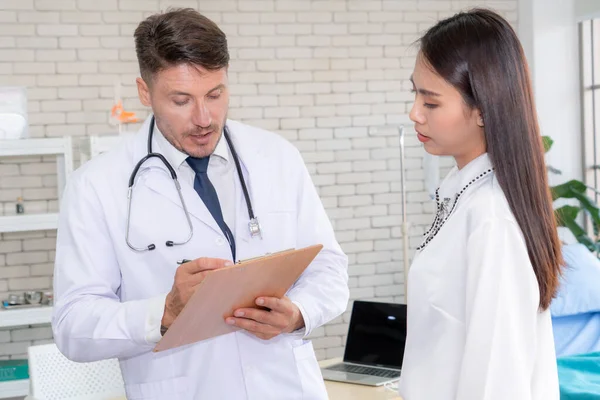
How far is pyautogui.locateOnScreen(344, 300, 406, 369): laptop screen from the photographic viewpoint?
360 cm

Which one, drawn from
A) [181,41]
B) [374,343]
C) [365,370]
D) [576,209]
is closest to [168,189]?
[181,41]

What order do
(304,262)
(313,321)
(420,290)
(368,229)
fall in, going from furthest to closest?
(368,229)
(313,321)
(304,262)
(420,290)

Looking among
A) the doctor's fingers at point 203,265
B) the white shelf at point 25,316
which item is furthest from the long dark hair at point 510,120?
the white shelf at point 25,316

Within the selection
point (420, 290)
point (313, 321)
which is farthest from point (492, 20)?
point (313, 321)

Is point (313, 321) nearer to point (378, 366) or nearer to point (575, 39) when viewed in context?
point (378, 366)

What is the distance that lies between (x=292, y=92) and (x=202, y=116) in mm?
3708

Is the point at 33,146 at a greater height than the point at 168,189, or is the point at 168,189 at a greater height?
the point at 33,146

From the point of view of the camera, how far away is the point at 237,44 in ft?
18.4

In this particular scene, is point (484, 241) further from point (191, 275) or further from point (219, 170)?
point (219, 170)

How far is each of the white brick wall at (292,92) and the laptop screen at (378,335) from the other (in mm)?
2169

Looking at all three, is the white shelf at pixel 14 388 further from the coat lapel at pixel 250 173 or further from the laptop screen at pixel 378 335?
the coat lapel at pixel 250 173

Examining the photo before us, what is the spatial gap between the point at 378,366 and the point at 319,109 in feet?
8.68

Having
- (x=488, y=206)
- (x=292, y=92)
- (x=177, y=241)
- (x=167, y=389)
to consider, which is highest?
(x=292, y=92)

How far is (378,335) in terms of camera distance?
3.68 meters
